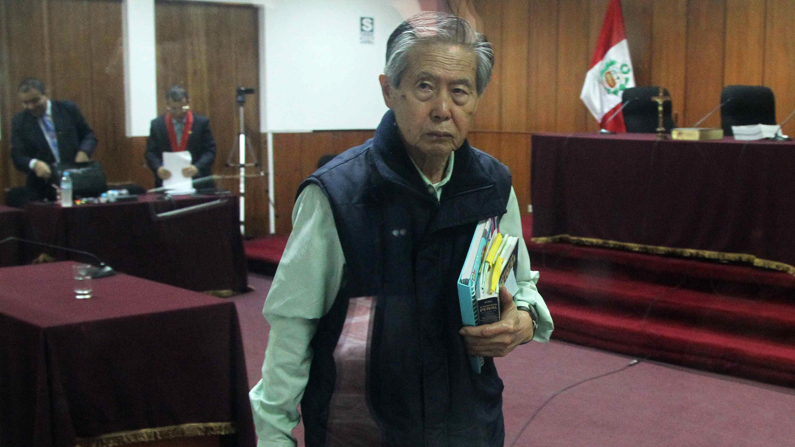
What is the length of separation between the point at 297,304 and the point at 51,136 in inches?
187

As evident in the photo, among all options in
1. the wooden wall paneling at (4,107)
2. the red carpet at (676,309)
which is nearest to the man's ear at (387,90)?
the red carpet at (676,309)

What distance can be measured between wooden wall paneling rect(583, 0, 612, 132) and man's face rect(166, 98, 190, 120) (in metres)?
3.31

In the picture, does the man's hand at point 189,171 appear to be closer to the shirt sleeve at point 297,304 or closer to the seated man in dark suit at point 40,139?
the seated man in dark suit at point 40,139

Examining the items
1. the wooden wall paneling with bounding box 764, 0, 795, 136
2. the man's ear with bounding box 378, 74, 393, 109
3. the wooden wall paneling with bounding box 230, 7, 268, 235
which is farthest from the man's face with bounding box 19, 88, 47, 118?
the wooden wall paneling with bounding box 764, 0, 795, 136

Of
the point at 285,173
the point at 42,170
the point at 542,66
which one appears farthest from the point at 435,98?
the point at 542,66

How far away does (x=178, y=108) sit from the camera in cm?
595

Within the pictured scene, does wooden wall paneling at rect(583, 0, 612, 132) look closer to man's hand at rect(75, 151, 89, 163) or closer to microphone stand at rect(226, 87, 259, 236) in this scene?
microphone stand at rect(226, 87, 259, 236)

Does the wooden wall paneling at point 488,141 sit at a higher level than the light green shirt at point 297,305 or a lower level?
higher

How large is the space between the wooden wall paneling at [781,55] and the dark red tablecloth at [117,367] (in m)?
Result: 4.73

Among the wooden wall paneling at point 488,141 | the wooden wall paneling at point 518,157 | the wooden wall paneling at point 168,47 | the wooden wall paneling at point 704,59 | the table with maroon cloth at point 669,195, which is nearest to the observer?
the table with maroon cloth at point 669,195

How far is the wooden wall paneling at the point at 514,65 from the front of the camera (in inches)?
281

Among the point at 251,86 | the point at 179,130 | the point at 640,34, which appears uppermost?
the point at 640,34

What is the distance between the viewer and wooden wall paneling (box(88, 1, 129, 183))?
617 centimetres

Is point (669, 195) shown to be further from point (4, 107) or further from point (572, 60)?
point (4, 107)
